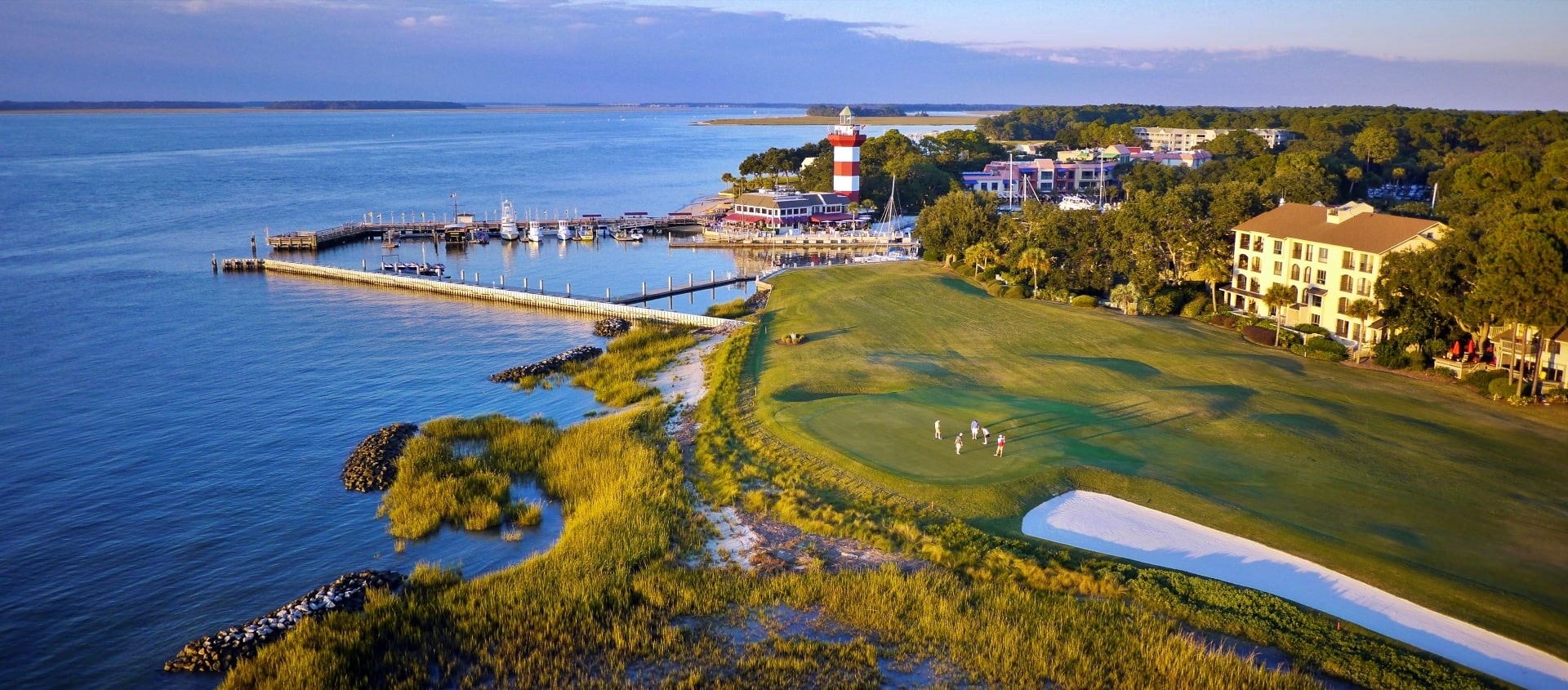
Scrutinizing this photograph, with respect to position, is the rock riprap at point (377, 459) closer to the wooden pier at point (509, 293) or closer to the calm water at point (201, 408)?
the calm water at point (201, 408)

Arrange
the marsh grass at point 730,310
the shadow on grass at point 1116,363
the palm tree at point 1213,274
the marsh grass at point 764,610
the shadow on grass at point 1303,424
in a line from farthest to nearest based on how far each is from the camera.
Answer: the marsh grass at point 730,310 < the palm tree at point 1213,274 < the shadow on grass at point 1116,363 < the shadow on grass at point 1303,424 < the marsh grass at point 764,610

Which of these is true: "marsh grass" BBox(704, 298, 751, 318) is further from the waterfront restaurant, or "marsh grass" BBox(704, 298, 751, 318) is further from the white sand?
the white sand

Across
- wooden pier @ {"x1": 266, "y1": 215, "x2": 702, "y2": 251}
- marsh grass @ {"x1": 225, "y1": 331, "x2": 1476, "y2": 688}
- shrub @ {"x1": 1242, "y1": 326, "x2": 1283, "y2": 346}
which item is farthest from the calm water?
shrub @ {"x1": 1242, "y1": 326, "x2": 1283, "y2": 346}

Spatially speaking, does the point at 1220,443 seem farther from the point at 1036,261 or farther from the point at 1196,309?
the point at 1036,261

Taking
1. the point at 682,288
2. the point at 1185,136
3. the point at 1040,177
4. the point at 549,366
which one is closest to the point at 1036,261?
the point at 682,288

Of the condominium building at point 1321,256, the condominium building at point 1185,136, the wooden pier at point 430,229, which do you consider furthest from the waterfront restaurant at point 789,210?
the condominium building at point 1185,136

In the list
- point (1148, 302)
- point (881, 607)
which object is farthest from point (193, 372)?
point (1148, 302)
